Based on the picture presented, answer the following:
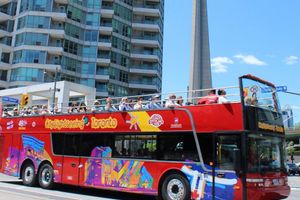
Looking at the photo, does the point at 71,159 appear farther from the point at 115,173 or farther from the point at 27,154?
the point at 27,154

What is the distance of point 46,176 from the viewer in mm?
16531

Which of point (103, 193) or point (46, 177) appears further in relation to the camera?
point (46, 177)

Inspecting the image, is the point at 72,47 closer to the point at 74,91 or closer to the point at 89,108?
the point at 74,91

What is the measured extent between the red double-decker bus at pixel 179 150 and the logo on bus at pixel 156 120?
0.5 inches

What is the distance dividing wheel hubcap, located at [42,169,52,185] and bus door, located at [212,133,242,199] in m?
7.97

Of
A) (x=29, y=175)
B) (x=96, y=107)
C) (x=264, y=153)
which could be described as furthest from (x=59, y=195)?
(x=264, y=153)

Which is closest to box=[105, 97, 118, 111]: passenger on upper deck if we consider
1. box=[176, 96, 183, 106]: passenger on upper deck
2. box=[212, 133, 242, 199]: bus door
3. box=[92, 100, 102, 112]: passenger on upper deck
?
box=[92, 100, 102, 112]: passenger on upper deck

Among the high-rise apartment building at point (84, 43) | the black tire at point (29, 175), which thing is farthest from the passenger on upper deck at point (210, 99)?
the high-rise apartment building at point (84, 43)

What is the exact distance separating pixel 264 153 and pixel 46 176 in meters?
9.42

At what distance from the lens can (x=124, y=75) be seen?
243 feet

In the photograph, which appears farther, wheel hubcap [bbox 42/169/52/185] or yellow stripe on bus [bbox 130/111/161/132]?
wheel hubcap [bbox 42/169/52/185]

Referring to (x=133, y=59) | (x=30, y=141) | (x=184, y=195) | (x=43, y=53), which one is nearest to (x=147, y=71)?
(x=133, y=59)

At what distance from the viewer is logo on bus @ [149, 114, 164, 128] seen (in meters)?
12.7

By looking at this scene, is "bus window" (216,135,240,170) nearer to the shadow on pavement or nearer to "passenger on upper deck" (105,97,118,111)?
the shadow on pavement
